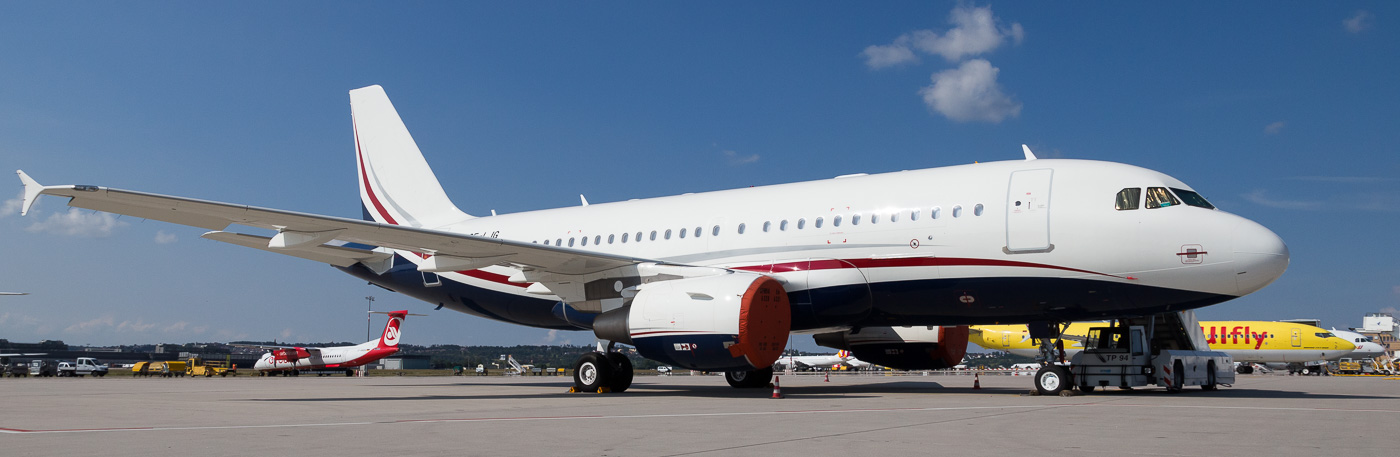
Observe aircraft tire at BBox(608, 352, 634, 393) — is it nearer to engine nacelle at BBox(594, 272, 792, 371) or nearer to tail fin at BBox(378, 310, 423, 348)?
engine nacelle at BBox(594, 272, 792, 371)

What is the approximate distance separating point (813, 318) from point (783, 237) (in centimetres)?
164

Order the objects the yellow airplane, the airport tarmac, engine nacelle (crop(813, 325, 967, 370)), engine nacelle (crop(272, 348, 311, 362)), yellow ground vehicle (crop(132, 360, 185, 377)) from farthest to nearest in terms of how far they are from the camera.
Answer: engine nacelle (crop(272, 348, 311, 362)), yellow ground vehicle (crop(132, 360, 185, 377)), the yellow airplane, engine nacelle (crop(813, 325, 967, 370)), the airport tarmac

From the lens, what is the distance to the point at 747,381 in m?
22.4

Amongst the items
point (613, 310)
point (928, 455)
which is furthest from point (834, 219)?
A: point (928, 455)

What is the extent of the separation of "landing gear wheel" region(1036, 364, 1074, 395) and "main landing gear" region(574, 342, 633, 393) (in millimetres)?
7649

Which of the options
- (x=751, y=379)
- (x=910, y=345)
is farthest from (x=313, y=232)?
(x=910, y=345)

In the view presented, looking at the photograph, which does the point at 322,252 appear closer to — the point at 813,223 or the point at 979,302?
the point at 813,223

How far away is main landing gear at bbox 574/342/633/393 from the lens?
18.5 metres

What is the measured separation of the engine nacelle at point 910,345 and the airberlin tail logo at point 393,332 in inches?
1233

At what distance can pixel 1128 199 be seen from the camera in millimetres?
15258

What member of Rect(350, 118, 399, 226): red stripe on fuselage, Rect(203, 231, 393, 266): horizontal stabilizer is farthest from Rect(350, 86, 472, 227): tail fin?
Rect(203, 231, 393, 266): horizontal stabilizer

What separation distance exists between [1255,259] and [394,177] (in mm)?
21120

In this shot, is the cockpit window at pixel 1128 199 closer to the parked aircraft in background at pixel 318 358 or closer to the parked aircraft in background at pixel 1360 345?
the parked aircraft in background at pixel 318 358

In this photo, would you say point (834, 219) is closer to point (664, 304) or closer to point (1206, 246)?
point (664, 304)
